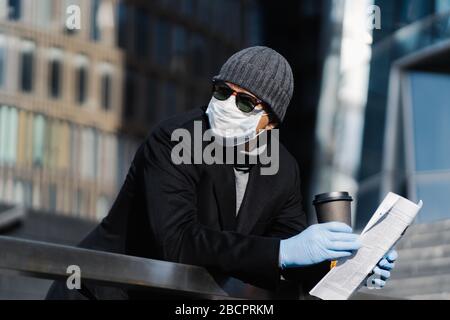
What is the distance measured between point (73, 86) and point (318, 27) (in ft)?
35.3

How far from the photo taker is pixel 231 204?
3.93 metres

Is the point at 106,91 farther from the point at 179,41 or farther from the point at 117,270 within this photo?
the point at 117,270

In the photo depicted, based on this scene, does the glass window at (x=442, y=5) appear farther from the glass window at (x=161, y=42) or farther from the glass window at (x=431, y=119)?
the glass window at (x=161, y=42)

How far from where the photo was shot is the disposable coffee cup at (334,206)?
11.7 feet

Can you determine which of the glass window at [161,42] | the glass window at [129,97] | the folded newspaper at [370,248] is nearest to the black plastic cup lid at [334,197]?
the folded newspaper at [370,248]

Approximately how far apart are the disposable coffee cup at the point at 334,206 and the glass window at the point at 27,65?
44015mm

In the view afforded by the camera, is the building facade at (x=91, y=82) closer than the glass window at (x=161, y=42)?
Yes

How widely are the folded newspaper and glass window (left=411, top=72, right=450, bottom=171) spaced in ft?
48.1

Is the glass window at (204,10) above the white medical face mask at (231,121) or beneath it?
above

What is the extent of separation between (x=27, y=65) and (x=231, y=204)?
44.2m

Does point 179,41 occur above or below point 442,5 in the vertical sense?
above

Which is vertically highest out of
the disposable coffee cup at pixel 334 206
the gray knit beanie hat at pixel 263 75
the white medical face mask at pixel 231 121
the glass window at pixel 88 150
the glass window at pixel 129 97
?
the glass window at pixel 129 97

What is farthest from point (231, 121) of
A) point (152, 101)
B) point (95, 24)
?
point (152, 101)

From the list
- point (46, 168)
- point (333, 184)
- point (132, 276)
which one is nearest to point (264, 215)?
point (132, 276)
